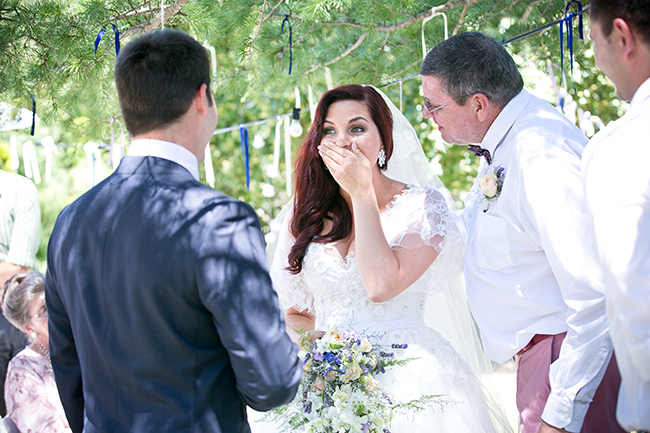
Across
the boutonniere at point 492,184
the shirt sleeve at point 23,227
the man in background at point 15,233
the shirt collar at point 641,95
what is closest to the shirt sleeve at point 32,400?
the man in background at point 15,233

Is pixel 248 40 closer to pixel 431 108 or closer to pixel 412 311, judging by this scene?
pixel 431 108

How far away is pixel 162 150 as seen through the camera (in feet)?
5.09

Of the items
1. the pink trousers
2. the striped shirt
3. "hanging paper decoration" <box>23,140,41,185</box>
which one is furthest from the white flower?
"hanging paper decoration" <box>23,140,41,185</box>

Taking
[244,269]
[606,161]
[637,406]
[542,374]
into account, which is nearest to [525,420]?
[542,374]

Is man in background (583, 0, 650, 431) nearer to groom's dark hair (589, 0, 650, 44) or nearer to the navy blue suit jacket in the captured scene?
groom's dark hair (589, 0, 650, 44)

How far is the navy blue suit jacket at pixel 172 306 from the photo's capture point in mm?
1436

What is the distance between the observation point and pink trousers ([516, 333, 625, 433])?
2.03 metres

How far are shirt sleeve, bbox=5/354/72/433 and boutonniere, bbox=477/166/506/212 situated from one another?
2309 mm

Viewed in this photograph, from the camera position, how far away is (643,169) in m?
1.39

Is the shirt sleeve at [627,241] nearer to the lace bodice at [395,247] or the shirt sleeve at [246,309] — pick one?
the shirt sleeve at [246,309]

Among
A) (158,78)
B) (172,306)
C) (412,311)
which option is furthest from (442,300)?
(158,78)

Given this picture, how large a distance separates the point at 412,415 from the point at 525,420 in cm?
42

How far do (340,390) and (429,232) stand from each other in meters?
0.79

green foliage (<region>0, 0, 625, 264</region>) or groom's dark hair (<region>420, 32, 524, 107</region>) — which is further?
green foliage (<region>0, 0, 625, 264</region>)
